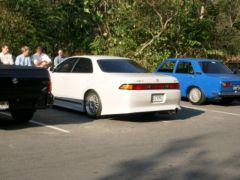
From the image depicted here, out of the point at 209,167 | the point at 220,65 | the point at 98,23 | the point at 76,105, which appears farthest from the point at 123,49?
the point at 209,167

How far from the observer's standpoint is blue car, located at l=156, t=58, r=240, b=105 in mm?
14719

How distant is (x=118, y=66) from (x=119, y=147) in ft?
12.6

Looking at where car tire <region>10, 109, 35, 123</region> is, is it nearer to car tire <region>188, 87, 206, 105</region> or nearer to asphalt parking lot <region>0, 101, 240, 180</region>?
asphalt parking lot <region>0, 101, 240, 180</region>

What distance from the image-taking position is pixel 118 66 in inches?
467

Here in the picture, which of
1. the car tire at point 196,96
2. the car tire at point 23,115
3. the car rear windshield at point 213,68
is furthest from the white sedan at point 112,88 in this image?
the car rear windshield at point 213,68

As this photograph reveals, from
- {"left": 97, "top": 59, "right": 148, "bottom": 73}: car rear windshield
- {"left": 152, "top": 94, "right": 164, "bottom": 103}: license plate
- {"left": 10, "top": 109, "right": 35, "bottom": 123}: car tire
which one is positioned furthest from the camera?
{"left": 97, "top": 59, "right": 148, "bottom": 73}: car rear windshield

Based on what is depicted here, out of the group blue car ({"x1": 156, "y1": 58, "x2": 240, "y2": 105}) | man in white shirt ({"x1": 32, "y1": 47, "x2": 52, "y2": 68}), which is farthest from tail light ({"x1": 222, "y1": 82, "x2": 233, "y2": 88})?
man in white shirt ({"x1": 32, "y1": 47, "x2": 52, "y2": 68})

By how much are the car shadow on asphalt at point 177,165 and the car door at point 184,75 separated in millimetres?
7163

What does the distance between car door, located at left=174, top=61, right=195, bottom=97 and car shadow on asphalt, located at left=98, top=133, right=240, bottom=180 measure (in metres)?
7.16

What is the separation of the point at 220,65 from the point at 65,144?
28.8 feet

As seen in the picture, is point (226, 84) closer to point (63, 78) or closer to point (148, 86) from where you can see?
point (148, 86)

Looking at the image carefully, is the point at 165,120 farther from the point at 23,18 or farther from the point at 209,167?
the point at 23,18

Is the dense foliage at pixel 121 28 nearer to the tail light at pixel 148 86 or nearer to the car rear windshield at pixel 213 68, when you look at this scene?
the car rear windshield at pixel 213 68

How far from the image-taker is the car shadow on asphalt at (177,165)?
654 centimetres
